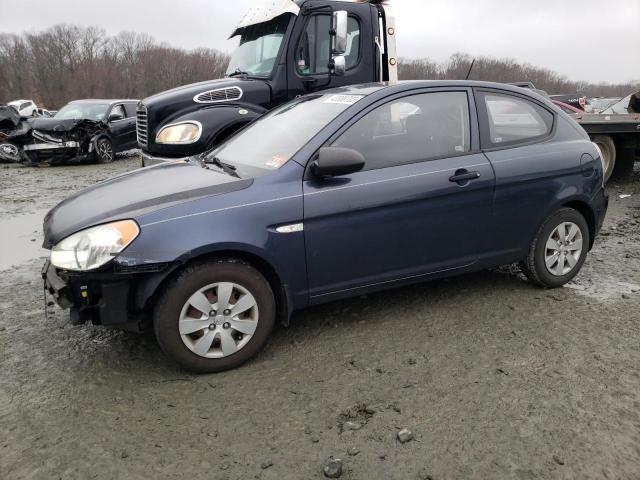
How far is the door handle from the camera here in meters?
3.64

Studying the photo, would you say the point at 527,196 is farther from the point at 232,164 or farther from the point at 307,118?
the point at 232,164

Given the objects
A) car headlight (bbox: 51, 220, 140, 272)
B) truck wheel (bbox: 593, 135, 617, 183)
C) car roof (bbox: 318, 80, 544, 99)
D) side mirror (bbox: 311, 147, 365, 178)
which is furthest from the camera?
truck wheel (bbox: 593, 135, 617, 183)

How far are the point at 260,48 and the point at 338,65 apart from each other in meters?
1.11

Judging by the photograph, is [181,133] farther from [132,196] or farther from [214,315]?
[214,315]

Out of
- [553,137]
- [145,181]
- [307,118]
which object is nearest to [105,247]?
[145,181]

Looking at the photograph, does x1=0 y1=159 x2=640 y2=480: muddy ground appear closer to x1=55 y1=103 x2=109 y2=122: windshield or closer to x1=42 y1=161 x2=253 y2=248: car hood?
x1=42 y1=161 x2=253 y2=248: car hood

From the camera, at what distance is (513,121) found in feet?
13.5

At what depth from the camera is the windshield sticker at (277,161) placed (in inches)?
133

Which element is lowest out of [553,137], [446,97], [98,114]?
[98,114]

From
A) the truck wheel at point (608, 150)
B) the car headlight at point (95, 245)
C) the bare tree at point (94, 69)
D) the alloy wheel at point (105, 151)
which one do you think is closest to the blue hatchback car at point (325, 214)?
the car headlight at point (95, 245)

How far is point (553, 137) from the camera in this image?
417 cm

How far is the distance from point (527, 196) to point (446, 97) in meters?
0.95

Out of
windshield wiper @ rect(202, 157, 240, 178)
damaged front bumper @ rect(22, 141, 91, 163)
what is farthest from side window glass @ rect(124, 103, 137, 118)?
windshield wiper @ rect(202, 157, 240, 178)

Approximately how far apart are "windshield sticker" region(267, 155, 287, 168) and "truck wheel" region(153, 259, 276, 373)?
69cm
